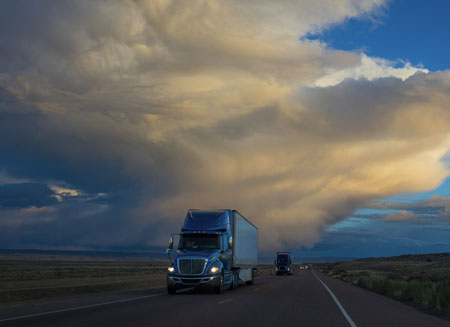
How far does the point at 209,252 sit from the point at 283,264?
45.3 m

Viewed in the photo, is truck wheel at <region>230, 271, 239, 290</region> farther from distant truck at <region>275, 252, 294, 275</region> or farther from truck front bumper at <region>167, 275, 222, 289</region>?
distant truck at <region>275, 252, 294, 275</region>

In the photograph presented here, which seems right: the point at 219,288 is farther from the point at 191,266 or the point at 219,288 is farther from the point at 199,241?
the point at 199,241

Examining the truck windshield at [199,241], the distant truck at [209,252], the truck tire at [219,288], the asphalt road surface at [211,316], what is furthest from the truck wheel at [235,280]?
the asphalt road surface at [211,316]

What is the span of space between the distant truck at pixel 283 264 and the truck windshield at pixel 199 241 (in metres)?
43.8

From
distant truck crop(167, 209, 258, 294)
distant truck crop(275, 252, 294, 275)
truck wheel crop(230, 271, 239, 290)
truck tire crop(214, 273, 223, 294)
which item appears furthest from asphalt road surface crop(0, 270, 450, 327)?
distant truck crop(275, 252, 294, 275)

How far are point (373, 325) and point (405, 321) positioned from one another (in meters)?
2.15

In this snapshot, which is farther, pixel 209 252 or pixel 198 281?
pixel 209 252

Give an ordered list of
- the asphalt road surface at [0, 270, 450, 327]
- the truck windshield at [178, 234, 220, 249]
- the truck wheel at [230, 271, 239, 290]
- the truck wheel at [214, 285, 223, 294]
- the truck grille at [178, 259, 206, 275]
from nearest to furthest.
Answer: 1. the asphalt road surface at [0, 270, 450, 327]
2. the truck grille at [178, 259, 206, 275]
3. the truck wheel at [214, 285, 223, 294]
4. the truck windshield at [178, 234, 220, 249]
5. the truck wheel at [230, 271, 239, 290]

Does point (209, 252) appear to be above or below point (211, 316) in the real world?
above

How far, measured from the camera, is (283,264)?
67.9 m

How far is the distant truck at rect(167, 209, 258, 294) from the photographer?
2378cm

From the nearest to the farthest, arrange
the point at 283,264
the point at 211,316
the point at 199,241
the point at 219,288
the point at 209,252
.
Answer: the point at 211,316 → the point at 219,288 → the point at 209,252 → the point at 199,241 → the point at 283,264

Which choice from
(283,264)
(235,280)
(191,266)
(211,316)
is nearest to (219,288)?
(191,266)

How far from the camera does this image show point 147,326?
11.8 meters
